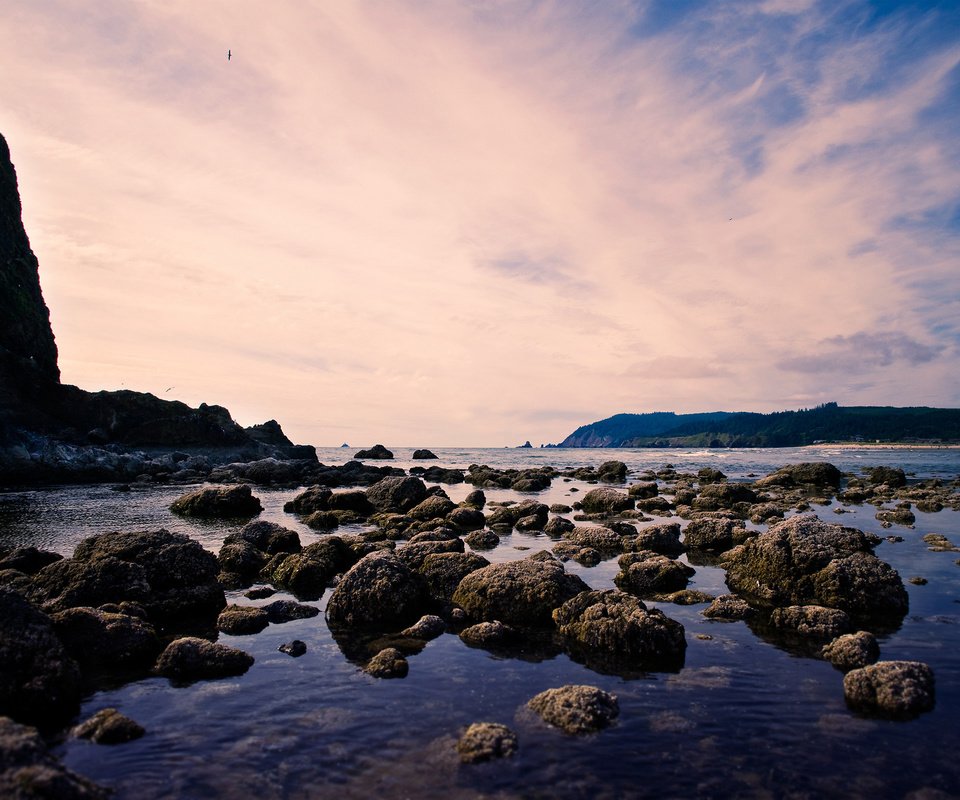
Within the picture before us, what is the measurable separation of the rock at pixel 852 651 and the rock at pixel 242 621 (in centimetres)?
1186

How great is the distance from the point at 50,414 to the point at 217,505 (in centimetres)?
4661

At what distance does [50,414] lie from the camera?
6438cm

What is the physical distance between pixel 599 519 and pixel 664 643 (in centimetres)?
1924

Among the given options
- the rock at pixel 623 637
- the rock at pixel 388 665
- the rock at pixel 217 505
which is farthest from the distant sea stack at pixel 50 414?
the rock at pixel 623 637

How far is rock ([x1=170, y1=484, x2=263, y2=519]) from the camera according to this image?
32.7 m

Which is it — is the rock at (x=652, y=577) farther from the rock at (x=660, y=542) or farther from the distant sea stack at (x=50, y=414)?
the distant sea stack at (x=50, y=414)

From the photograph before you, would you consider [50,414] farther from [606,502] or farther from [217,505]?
[606,502]

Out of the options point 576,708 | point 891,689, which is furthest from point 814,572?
point 576,708

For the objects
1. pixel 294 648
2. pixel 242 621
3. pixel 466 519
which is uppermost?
pixel 466 519

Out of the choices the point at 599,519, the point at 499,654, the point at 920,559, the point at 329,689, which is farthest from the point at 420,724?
the point at 599,519

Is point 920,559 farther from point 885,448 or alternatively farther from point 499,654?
point 885,448

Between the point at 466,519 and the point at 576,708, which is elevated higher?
the point at 466,519

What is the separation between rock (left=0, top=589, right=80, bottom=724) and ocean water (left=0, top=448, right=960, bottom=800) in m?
0.46

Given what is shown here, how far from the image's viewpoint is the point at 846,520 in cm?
2744
